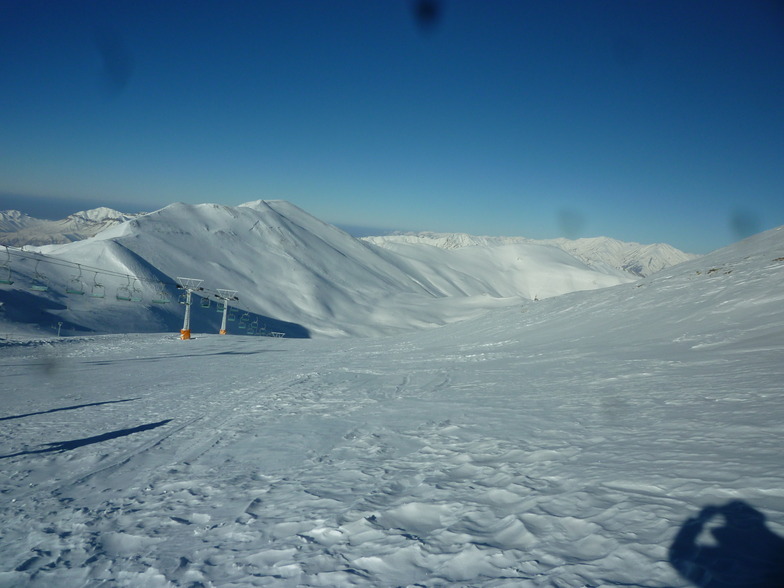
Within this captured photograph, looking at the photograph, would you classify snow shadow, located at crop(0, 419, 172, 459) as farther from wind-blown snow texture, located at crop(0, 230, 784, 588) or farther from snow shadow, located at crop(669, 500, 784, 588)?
snow shadow, located at crop(669, 500, 784, 588)

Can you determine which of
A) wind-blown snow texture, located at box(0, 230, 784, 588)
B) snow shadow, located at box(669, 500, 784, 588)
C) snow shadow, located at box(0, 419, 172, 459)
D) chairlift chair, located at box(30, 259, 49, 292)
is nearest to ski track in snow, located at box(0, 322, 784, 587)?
wind-blown snow texture, located at box(0, 230, 784, 588)

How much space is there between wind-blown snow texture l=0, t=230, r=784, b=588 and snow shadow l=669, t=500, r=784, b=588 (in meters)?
0.02

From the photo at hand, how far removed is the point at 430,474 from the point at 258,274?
9021 centimetres

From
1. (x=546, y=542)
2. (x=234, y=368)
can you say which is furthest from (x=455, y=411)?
(x=234, y=368)

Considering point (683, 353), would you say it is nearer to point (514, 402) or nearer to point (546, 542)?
point (514, 402)

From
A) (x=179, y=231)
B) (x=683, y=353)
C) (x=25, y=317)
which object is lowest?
(x=25, y=317)

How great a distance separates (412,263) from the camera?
152000mm

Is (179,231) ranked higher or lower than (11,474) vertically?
higher

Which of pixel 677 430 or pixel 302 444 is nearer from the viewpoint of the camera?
pixel 677 430

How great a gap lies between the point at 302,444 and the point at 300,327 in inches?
2690

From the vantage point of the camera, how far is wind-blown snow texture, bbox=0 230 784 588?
13.1ft

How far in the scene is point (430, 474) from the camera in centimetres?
618

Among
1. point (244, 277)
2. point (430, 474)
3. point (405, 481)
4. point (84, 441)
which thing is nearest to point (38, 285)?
point (84, 441)

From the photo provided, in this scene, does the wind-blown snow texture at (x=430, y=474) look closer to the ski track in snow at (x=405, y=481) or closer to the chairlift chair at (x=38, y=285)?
the ski track in snow at (x=405, y=481)
